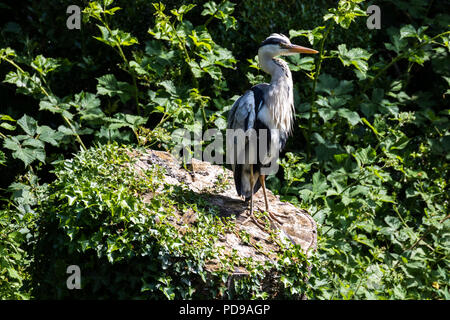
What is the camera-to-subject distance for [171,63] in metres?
5.07

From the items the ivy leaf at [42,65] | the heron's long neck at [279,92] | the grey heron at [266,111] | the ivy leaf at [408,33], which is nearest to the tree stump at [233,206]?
the grey heron at [266,111]

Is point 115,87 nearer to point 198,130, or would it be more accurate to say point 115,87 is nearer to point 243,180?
point 198,130

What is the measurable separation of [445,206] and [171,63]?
2916 mm

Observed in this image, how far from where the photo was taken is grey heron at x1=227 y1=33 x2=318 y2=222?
420 cm

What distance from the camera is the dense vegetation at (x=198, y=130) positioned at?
11.1 ft

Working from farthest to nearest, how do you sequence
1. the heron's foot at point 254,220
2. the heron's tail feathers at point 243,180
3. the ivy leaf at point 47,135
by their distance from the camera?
the ivy leaf at point 47,135 → the heron's tail feathers at point 243,180 → the heron's foot at point 254,220

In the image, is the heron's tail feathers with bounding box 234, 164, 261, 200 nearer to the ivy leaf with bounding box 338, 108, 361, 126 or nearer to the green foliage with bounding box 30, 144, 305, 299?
the green foliage with bounding box 30, 144, 305, 299

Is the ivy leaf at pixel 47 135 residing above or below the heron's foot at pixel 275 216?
above

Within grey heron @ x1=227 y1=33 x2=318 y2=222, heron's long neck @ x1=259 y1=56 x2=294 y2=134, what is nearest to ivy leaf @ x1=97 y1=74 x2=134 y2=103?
grey heron @ x1=227 y1=33 x2=318 y2=222

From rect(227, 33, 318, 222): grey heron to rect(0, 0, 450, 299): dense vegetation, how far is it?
1.35 feet

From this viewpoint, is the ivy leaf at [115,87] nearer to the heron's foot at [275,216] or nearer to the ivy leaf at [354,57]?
the heron's foot at [275,216]

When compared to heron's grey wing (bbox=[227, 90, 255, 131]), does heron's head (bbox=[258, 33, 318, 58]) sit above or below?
above
